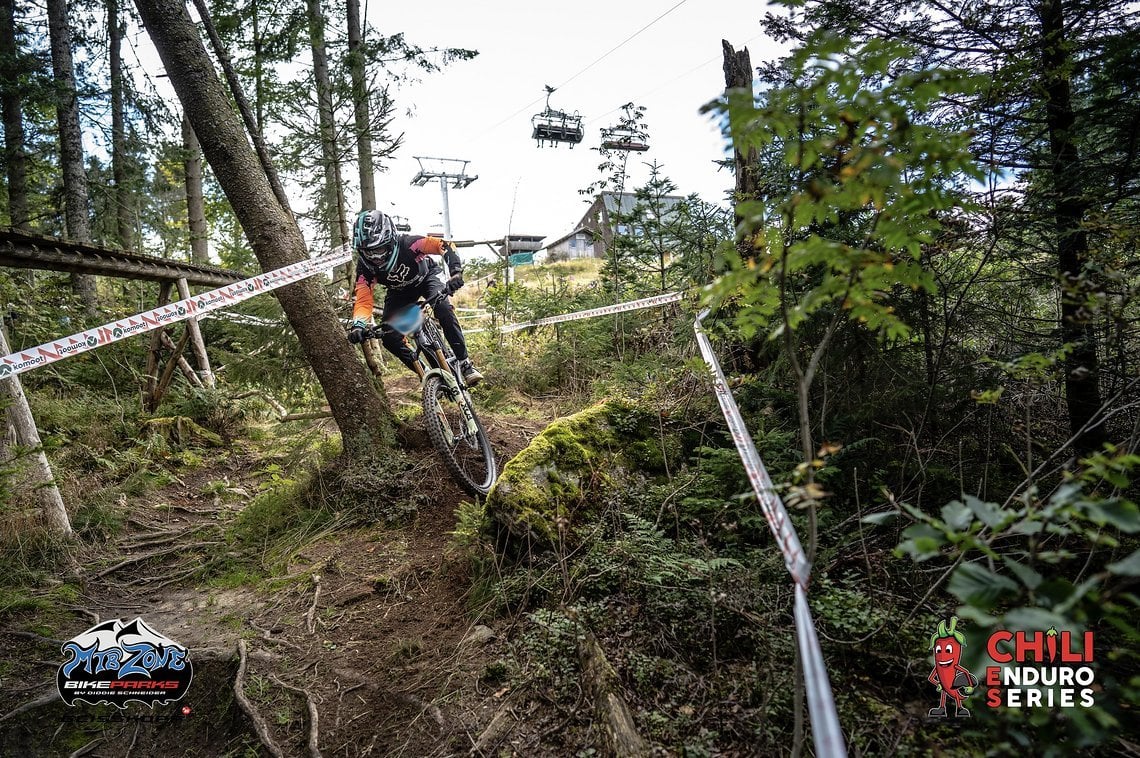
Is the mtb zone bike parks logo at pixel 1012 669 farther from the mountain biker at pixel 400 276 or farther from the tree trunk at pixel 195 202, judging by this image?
the tree trunk at pixel 195 202

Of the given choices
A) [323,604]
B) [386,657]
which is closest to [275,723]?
[386,657]

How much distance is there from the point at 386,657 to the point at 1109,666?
11.0 ft

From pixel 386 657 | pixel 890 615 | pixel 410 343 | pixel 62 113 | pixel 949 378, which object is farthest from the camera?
pixel 62 113

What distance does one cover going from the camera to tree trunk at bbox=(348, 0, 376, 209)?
8617mm

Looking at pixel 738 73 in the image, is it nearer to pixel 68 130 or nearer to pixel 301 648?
pixel 301 648

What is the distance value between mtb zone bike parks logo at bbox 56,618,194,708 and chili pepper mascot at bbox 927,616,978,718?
3.69 metres

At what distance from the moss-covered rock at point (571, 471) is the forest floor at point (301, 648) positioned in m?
0.60

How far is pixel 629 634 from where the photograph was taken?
2580mm

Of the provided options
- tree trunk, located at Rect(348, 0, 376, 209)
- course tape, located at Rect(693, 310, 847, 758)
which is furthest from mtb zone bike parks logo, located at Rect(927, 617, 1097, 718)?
tree trunk, located at Rect(348, 0, 376, 209)

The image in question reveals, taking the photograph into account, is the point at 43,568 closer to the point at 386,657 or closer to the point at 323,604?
the point at 323,604

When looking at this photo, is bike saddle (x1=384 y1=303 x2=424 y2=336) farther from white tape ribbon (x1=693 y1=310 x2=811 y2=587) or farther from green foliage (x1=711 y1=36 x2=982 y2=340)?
green foliage (x1=711 y1=36 x2=982 y2=340)

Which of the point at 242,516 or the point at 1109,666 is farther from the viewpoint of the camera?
the point at 242,516

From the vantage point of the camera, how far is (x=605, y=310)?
6.50 metres

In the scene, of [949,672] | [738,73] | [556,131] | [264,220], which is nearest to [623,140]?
[738,73]
